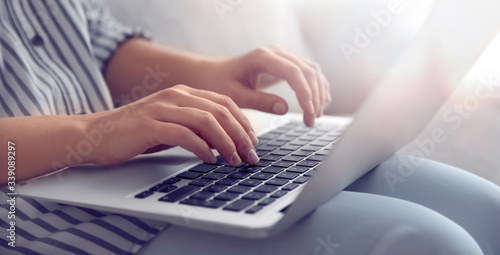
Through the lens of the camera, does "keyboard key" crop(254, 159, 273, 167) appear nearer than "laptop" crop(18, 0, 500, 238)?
No

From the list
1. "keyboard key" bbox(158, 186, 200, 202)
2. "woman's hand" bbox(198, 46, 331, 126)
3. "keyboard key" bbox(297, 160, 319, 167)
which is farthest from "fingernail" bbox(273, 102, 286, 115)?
"keyboard key" bbox(158, 186, 200, 202)

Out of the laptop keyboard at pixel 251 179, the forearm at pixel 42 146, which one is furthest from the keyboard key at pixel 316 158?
the forearm at pixel 42 146

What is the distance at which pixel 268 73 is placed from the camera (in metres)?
0.62

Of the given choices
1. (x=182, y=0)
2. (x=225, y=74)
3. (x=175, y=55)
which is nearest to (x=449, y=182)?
(x=225, y=74)

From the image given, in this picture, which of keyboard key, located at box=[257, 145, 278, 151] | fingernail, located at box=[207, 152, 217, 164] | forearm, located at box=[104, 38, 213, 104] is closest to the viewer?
fingernail, located at box=[207, 152, 217, 164]

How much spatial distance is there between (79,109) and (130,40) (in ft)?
0.60

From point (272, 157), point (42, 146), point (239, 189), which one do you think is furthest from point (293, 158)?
point (42, 146)

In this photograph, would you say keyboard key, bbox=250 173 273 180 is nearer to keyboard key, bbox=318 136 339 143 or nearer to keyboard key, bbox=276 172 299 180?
keyboard key, bbox=276 172 299 180

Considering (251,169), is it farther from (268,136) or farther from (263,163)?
(268,136)

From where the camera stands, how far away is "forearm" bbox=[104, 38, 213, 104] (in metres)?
0.70

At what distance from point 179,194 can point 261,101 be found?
241mm

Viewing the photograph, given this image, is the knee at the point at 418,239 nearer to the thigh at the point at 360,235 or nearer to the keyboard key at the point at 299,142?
the thigh at the point at 360,235

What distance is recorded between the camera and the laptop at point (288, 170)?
12.8 inches

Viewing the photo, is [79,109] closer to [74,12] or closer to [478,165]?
[74,12]
